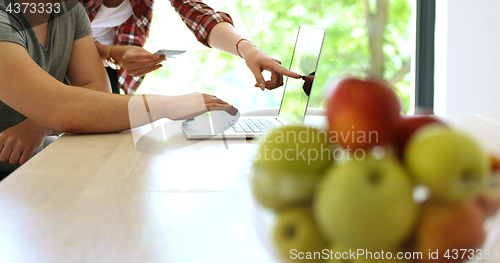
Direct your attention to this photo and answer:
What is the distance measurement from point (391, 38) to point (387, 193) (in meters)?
3.15

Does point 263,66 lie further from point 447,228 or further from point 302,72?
point 447,228

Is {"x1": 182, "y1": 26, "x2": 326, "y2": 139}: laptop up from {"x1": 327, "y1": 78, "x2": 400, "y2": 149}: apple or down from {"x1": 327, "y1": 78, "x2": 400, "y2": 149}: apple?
down

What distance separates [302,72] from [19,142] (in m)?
0.66

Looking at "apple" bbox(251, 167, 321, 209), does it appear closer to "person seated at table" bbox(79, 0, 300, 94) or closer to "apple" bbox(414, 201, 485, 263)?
"apple" bbox(414, 201, 485, 263)

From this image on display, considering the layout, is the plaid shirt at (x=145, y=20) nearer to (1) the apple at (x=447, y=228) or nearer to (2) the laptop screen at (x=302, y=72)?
(2) the laptop screen at (x=302, y=72)

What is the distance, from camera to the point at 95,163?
0.58 m

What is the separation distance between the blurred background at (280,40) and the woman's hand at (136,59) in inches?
63.8

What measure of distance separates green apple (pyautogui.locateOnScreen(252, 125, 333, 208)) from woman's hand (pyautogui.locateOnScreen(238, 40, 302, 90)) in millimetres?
715

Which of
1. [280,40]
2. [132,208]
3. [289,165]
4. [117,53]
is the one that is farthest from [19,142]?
[280,40]

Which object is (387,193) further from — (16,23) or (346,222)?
(16,23)

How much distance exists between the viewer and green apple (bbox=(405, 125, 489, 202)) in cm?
17

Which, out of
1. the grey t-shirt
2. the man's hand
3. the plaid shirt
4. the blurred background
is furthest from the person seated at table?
the blurred background

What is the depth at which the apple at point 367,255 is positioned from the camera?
0.19m

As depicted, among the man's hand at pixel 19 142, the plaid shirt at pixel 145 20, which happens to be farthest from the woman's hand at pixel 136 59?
the man's hand at pixel 19 142
